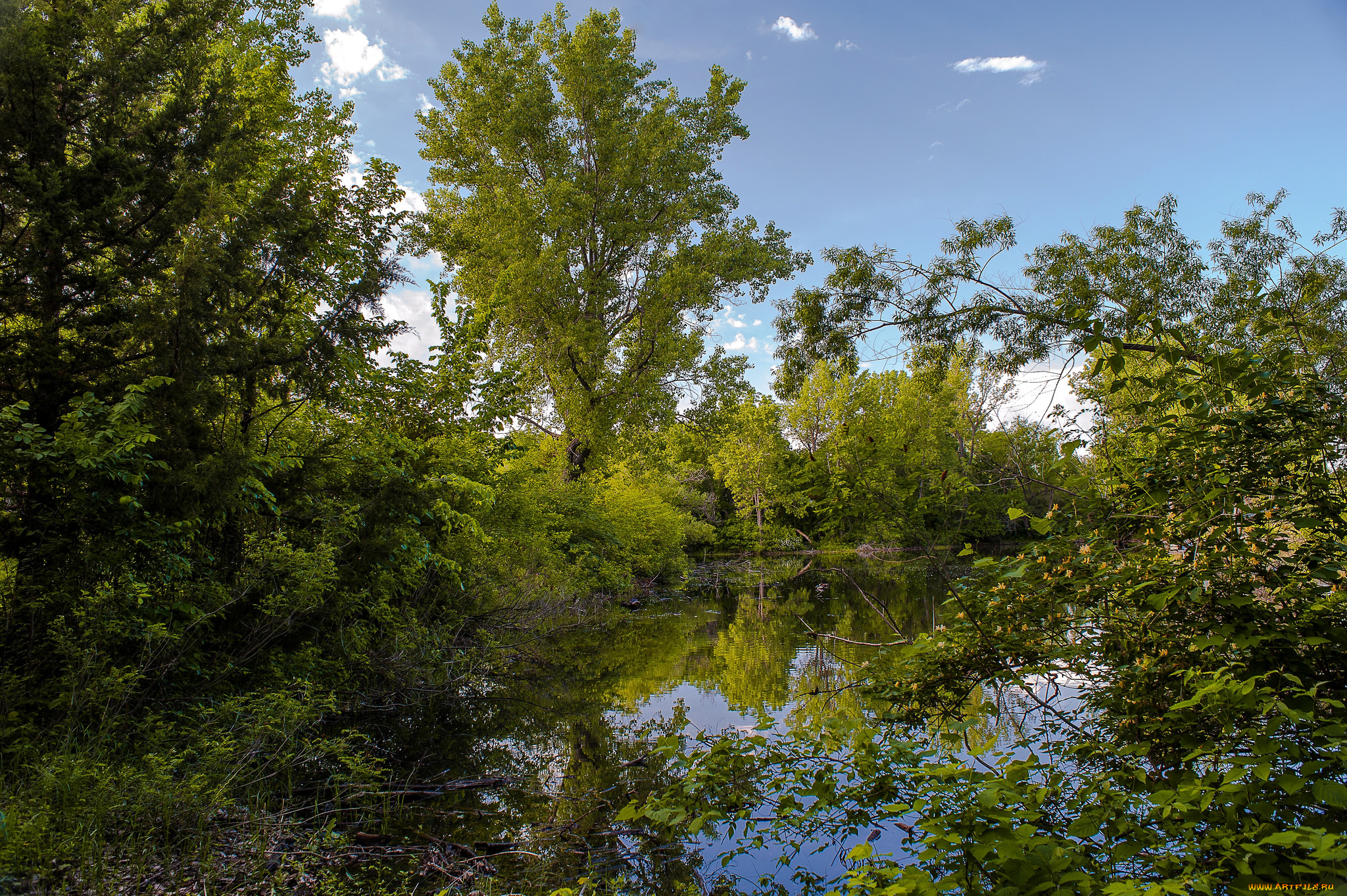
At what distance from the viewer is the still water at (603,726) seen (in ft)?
14.5

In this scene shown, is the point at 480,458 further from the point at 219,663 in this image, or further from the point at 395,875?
the point at 395,875

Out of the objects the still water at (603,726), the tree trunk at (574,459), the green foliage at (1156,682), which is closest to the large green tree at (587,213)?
the tree trunk at (574,459)

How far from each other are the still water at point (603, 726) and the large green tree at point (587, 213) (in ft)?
20.3

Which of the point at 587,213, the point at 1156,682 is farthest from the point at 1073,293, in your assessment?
the point at 587,213

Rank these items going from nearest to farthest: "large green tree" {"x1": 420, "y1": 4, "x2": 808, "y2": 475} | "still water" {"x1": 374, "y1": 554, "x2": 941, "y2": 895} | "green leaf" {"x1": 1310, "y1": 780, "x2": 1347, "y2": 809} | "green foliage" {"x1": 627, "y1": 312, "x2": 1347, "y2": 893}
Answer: "green leaf" {"x1": 1310, "y1": 780, "x2": 1347, "y2": 809} < "green foliage" {"x1": 627, "y1": 312, "x2": 1347, "y2": 893} < "still water" {"x1": 374, "y1": 554, "x2": 941, "y2": 895} < "large green tree" {"x1": 420, "y1": 4, "x2": 808, "y2": 475}

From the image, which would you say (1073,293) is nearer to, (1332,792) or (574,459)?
(1332,792)

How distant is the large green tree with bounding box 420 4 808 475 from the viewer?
16625 millimetres

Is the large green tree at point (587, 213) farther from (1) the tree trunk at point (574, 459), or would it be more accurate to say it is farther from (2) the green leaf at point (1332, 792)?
(2) the green leaf at point (1332, 792)

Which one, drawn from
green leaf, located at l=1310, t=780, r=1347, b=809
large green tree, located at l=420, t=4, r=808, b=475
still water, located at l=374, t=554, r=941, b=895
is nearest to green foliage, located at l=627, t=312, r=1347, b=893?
green leaf, located at l=1310, t=780, r=1347, b=809

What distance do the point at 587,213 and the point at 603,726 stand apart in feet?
44.8

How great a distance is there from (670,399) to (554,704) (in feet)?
35.4

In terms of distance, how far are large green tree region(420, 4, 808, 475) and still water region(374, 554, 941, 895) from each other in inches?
244

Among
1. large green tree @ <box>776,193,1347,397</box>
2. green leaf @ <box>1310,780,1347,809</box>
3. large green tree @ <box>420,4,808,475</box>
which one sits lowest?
green leaf @ <box>1310,780,1347,809</box>

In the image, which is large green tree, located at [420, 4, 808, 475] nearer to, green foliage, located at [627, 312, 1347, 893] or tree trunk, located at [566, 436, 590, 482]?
tree trunk, located at [566, 436, 590, 482]
